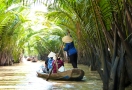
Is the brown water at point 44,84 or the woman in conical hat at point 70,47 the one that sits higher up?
the woman in conical hat at point 70,47

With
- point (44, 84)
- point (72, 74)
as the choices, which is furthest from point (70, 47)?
point (44, 84)

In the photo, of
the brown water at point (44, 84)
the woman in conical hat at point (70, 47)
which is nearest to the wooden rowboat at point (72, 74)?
the brown water at point (44, 84)

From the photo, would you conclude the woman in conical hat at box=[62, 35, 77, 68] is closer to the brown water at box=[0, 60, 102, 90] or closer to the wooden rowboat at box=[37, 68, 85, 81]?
the brown water at box=[0, 60, 102, 90]

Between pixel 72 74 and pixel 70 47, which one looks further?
pixel 70 47

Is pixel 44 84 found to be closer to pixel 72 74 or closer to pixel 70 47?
pixel 72 74

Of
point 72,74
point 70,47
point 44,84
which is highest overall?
point 70,47

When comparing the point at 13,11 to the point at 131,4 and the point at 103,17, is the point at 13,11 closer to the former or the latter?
the point at 103,17

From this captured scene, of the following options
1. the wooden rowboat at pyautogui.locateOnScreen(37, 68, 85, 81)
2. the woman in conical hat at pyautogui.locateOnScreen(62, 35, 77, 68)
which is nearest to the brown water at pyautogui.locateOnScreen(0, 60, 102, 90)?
the wooden rowboat at pyautogui.locateOnScreen(37, 68, 85, 81)

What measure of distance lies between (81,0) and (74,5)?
4.49 ft

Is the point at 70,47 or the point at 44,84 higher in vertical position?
the point at 70,47

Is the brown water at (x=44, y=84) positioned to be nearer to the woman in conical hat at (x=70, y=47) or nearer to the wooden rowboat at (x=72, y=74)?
the wooden rowboat at (x=72, y=74)

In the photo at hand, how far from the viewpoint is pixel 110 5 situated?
563 centimetres

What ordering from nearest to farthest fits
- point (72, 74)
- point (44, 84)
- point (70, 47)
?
point (44, 84)
point (72, 74)
point (70, 47)

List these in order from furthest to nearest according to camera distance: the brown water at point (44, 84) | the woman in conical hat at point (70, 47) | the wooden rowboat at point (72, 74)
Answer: the woman in conical hat at point (70, 47) < the wooden rowboat at point (72, 74) < the brown water at point (44, 84)
